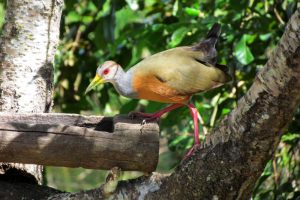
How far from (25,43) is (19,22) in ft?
0.43

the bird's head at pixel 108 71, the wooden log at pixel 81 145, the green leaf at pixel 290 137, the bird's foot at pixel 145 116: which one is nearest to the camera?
the wooden log at pixel 81 145

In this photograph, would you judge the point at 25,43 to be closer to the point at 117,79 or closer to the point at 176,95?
the point at 117,79

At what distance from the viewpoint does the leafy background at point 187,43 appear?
4.97 metres

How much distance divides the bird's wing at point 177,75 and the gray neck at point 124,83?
8 centimetres

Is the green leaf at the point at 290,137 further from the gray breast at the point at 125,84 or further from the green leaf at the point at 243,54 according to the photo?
the gray breast at the point at 125,84

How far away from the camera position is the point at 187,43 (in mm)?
5066

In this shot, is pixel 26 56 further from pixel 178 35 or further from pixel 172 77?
pixel 178 35

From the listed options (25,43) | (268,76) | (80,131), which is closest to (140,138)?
(80,131)

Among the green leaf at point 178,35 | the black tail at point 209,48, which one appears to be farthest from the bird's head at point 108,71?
the green leaf at point 178,35

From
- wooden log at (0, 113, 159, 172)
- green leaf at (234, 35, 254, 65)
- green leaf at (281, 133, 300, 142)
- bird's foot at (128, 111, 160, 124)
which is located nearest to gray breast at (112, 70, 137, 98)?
bird's foot at (128, 111, 160, 124)

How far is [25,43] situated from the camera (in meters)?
4.07

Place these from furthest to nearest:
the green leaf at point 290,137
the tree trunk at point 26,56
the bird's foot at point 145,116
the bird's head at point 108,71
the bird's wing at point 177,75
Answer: the green leaf at point 290,137 < the bird's head at point 108,71 < the bird's wing at point 177,75 < the tree trunk at point 26,56 < the bird's foot at point 145,116

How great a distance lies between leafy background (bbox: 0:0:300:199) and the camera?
497 cm

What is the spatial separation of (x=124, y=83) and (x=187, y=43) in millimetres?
954
